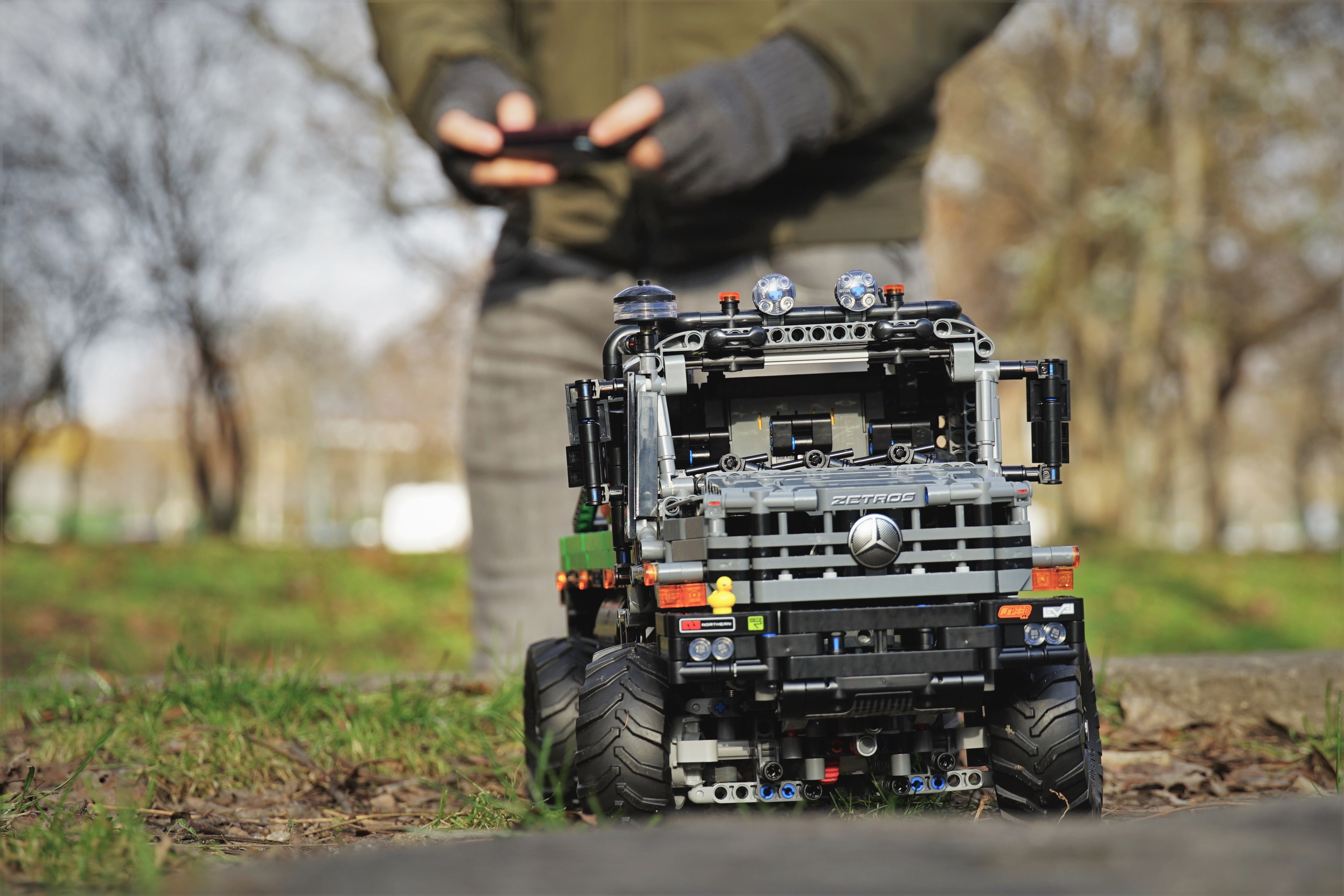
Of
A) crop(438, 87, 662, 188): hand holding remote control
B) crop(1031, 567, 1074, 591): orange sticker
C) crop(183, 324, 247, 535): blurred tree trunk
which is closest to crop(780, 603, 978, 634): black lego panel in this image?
crop(1031, 567, 1074, 591): orange sticker

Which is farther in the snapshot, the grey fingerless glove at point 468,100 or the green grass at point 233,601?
the green grass at point 233,601

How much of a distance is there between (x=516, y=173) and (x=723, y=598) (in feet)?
8.58

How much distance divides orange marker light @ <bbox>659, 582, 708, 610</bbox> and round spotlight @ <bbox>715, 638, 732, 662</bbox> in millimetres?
101

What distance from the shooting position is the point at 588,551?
4.72 meters

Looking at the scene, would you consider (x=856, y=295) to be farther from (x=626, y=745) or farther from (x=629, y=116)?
(x=629, y=116)

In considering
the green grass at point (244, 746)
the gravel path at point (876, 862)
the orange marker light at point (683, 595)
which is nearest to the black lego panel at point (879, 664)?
the orange marker light at point (683, 595)

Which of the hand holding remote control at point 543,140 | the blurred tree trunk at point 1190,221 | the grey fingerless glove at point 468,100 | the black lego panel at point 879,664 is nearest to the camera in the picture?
the black lego panel at point 879,664

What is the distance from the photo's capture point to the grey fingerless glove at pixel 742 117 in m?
5.70

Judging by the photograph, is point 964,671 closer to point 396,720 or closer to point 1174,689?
point 396,720

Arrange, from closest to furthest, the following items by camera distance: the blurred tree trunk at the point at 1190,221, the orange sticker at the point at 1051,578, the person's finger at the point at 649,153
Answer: the orange sticker at the point at 1051,578 < the person's finger at the point at 649,153 < the blurred tree trunk at the point at 1190,221

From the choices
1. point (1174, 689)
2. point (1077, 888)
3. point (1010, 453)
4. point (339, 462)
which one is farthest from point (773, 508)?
point (339, 462)

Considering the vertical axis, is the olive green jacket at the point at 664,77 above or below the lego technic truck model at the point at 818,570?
above

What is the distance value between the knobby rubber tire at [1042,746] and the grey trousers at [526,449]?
3.38 meters

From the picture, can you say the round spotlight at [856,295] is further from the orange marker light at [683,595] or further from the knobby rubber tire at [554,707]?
the knobby rubber tire at [554,707]
